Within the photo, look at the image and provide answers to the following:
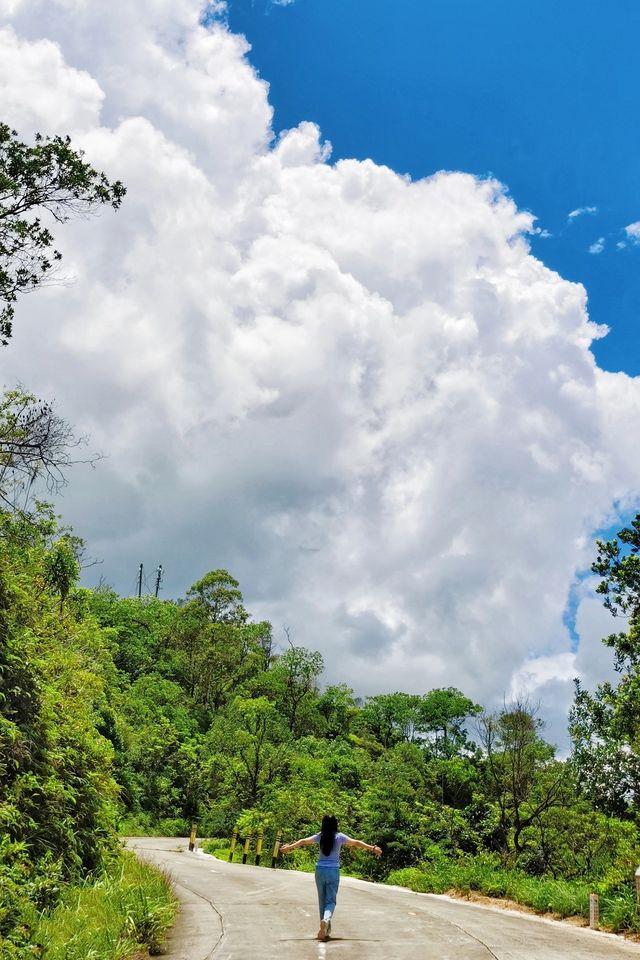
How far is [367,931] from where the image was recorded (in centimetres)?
1216

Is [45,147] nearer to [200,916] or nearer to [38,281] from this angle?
[38,281]

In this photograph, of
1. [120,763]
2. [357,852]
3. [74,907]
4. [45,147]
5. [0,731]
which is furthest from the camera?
[120,763]

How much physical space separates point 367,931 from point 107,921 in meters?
4.09

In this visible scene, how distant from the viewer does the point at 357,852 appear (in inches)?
1369

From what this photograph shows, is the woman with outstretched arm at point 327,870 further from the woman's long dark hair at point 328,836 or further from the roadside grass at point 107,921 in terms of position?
the roadside grass at point 107,921

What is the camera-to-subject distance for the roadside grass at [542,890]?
14.8 meters

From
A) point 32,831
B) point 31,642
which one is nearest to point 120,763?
point 31,642

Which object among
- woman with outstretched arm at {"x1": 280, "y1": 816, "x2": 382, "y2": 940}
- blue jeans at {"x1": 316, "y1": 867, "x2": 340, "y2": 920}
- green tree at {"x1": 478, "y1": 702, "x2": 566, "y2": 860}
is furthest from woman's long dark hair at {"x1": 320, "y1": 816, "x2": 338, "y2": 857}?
green tree at {"x1": 478, "y1": 702, "x2": 566, "y2": 860}

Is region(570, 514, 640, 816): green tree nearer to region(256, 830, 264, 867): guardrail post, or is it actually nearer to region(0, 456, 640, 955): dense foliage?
region(0, 456, 640, 955): dense foliage

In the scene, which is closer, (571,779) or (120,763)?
(571,779)

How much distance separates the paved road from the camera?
10.3m

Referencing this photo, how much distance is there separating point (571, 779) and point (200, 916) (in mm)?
16624

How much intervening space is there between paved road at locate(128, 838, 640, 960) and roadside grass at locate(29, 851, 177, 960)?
1.41 ft

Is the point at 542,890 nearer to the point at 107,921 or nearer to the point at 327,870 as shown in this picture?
the point at 327,870
